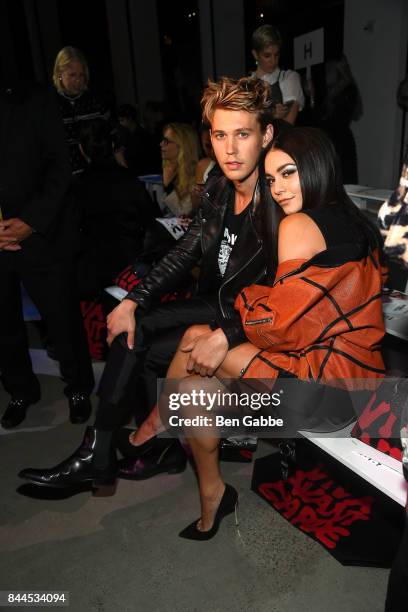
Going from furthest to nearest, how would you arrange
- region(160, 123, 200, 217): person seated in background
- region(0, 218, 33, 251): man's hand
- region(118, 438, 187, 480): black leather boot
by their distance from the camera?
region(160, 123, 200, 217): person seated in background → region(0, 218, 33, 251): man's hand → region(118, 438, 187, 480): black leather boot

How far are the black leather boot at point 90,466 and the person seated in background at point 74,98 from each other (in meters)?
2.26

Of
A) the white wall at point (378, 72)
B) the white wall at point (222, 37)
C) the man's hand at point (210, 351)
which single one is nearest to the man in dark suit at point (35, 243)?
the man's hand at point (210, 351)

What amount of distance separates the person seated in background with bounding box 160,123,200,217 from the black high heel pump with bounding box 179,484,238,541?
203 centimetres

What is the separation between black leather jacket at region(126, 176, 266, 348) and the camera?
1880 mm

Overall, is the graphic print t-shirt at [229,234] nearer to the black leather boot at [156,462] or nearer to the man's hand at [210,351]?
the man's hand at [210,351]

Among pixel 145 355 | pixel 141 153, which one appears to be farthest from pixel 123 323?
pixel 141 153

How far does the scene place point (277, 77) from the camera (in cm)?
375

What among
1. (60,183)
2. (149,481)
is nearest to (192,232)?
(60,183)

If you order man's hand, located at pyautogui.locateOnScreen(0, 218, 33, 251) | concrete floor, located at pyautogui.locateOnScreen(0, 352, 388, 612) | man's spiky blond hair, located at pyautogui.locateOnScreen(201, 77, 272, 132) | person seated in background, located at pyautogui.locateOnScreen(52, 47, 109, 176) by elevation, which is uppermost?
person seated in background, located at pyautogui.locateOnScreen(52, 47, 109, 176)

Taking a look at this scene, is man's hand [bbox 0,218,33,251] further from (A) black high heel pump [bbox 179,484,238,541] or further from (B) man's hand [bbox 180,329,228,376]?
(A) black high heel pump [bbox 179,484,238,541]

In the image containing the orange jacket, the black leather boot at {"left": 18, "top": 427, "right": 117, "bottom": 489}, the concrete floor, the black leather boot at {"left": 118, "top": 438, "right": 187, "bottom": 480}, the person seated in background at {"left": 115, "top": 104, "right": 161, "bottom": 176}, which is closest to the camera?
the orange jacket

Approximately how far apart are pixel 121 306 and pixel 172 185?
2.08 m

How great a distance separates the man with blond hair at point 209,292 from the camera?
182 centimetres

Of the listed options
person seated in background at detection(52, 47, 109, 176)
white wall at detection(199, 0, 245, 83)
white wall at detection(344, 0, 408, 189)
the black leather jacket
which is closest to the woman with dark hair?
the black leather jacket
